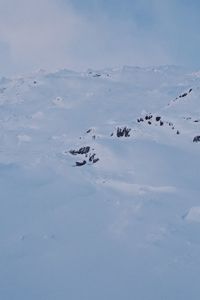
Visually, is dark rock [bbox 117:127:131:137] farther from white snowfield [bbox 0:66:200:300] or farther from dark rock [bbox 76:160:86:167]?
dark rock [bbox 76:160:86:167]

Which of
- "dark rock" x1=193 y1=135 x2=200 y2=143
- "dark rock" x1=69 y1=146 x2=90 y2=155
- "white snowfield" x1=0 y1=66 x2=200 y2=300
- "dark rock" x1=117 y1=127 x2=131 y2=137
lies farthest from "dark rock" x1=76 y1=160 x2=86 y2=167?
"dark rock" x1=193 y1=135 x2=200 y2=143

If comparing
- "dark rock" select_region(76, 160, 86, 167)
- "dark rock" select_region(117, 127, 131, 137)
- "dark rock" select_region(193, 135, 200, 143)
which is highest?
"dark rock" select_region(193, 135, 200, 143)

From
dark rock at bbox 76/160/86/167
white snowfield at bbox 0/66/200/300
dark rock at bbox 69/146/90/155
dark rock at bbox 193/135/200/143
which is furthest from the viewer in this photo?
dark rock at bbox 69/146/90/155

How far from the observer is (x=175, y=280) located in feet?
21.0

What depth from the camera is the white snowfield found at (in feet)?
20.6

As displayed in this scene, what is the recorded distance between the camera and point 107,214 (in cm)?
943

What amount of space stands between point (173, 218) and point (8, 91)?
35683mm

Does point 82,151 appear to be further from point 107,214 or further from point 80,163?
point 107,214

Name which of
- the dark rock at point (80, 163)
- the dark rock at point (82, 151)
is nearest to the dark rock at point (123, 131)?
the dark rock at point (82, 151)

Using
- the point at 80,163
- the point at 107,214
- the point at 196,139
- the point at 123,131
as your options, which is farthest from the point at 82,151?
the point at 107,214

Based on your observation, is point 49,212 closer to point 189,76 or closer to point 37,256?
point 37,256

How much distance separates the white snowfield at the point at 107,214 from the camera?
629cm

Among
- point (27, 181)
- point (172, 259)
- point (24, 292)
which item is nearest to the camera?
point (24, 292)

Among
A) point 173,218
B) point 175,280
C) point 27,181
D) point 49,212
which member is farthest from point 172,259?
point 27,181
